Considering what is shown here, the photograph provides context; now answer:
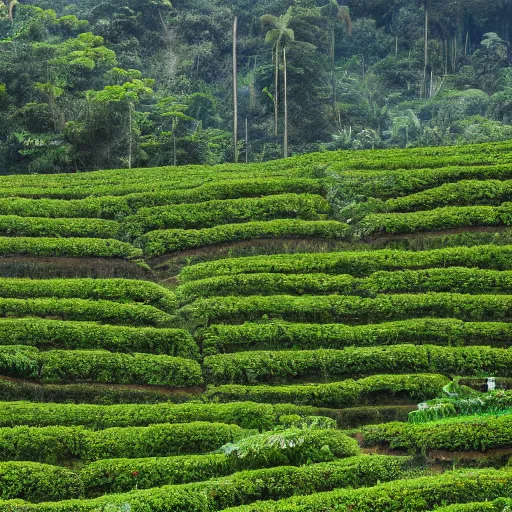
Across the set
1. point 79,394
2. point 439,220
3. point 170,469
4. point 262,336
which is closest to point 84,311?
point 79,394

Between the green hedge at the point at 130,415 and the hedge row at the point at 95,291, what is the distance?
16.8ft

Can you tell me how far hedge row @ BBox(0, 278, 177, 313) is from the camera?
23531 millimetres

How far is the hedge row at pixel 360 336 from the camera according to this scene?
21406 mm

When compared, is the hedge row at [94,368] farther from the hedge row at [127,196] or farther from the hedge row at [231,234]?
the hedge row at [127,196]

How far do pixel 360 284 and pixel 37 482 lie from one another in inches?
407

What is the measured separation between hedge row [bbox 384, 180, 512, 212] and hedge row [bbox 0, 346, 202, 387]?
9.74m

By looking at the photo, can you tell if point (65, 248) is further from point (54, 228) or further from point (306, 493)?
point (306, 493)

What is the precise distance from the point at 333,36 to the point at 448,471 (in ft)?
140

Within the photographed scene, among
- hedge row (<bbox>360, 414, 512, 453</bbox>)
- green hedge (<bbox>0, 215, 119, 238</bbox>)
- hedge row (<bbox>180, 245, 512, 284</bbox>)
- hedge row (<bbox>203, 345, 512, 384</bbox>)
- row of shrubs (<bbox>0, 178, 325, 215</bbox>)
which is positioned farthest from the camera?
row of shrubs (<bbox>0, 178, 325, 215</bbox>)

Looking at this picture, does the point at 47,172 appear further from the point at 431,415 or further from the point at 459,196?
the point at 431,415

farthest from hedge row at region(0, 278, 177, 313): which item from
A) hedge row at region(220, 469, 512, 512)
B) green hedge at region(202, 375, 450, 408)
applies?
hedge row at region(220, 469, 512, 512)

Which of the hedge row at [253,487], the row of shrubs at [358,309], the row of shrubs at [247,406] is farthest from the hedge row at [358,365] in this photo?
the hedge row at [253,487]

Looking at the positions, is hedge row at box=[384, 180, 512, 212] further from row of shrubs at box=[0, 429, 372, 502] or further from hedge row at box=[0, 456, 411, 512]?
hedge row at box=[0, 456, 411, 512]

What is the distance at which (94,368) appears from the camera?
2041cm
